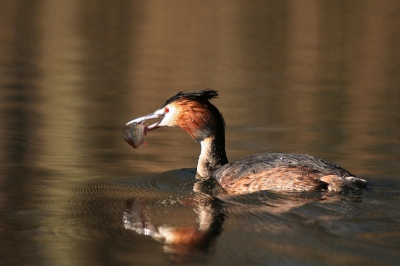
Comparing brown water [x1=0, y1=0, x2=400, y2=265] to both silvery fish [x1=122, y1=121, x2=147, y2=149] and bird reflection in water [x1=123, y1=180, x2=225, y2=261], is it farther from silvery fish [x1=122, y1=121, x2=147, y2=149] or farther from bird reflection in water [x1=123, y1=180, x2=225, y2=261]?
silvery fish [x1=122, y1=121, x2=147, y2=149]

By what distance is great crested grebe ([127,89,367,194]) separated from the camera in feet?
24.8

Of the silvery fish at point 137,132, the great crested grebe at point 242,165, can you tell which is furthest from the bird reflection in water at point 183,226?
the silvery fish at point 137,132

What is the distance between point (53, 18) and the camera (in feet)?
89.1

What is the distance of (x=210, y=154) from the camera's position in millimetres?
8898

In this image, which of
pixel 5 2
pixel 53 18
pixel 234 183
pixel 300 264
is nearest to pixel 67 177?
pixel 234 183

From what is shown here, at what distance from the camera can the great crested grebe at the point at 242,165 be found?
7570 mm

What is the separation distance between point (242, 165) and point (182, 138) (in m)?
3.05

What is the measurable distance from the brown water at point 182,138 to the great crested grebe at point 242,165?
0.20 m

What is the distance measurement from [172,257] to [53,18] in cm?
2258

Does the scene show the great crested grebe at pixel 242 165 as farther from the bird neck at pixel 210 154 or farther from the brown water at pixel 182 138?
the brown water at pixel 182 138

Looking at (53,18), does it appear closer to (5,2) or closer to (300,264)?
(5,2)

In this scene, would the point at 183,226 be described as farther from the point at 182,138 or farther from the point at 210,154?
the point at 182,138

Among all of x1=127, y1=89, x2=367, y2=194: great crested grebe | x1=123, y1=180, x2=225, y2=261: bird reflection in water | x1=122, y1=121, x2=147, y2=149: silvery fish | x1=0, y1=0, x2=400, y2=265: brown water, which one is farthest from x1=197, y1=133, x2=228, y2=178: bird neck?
x1=123, y1=180, x2=225, y2=261: bird reflection in water

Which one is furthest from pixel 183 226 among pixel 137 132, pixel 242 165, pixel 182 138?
pixel 182 138
